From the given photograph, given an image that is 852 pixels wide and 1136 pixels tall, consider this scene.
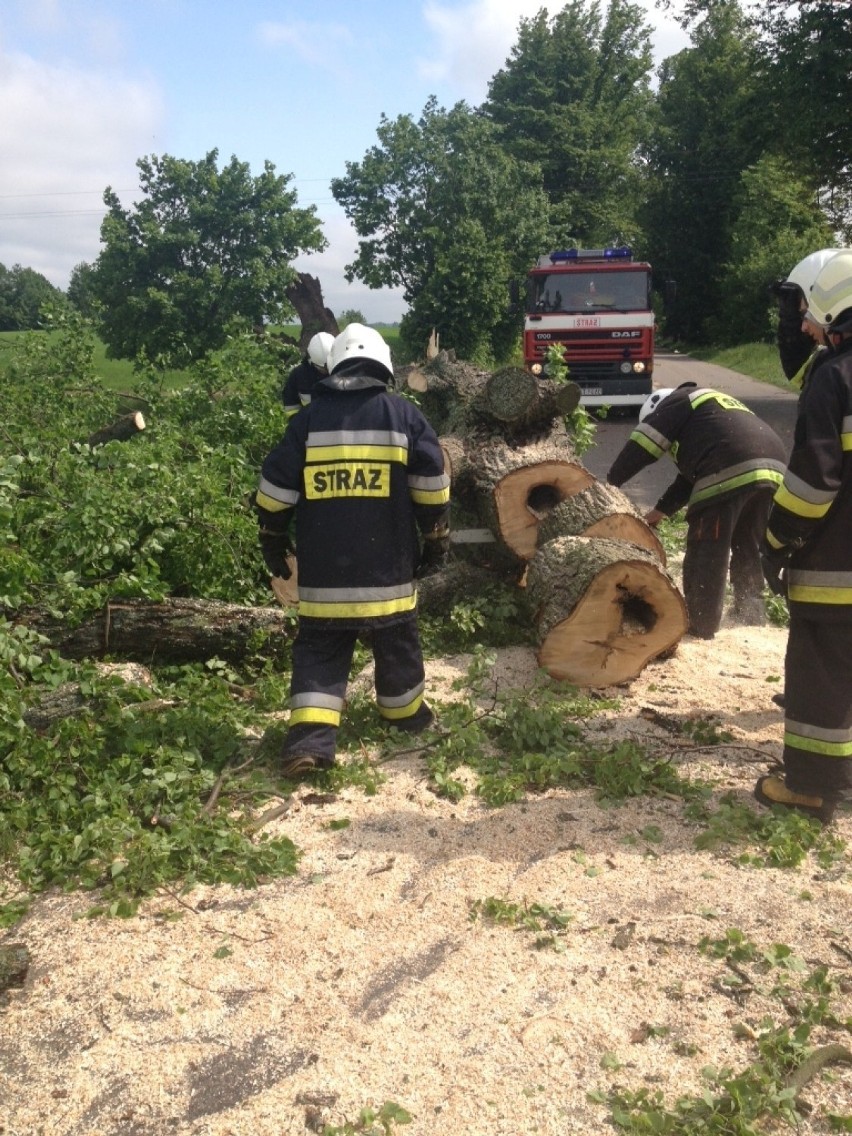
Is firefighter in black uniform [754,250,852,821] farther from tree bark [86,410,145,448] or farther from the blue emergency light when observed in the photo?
the blue emergency light

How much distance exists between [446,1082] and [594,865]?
3.90 ft

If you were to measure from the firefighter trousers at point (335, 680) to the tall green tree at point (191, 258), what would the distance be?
25.0 m

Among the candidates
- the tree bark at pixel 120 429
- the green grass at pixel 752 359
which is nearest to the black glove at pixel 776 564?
the tree bark at pixel 120 429

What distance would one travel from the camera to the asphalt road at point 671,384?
1077cm

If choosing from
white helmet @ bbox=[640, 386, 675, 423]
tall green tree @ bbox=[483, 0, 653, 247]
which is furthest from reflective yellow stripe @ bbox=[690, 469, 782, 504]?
tall green tree @ bbox=[483, 0, 653, 247]

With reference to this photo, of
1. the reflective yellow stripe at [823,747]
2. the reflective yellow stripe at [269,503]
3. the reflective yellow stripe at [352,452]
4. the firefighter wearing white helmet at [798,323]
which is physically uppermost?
the firefighter wearing white helmet at [798,323]

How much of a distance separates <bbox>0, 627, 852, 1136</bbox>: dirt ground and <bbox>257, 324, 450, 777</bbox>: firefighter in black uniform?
571 millimetres

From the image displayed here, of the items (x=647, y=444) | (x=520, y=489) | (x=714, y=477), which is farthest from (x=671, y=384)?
(x=520, y=489)

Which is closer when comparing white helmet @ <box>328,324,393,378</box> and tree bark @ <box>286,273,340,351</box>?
white helmet @ <box>328,324,393,378</box>

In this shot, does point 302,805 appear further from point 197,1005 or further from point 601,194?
point 601,194

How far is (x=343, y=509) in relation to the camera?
4141 millimetres

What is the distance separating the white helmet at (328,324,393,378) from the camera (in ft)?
13.9

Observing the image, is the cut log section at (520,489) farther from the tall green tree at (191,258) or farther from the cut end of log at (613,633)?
the tall green tree at (191,258)

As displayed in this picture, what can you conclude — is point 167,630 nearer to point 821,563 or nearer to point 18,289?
point 821,563
